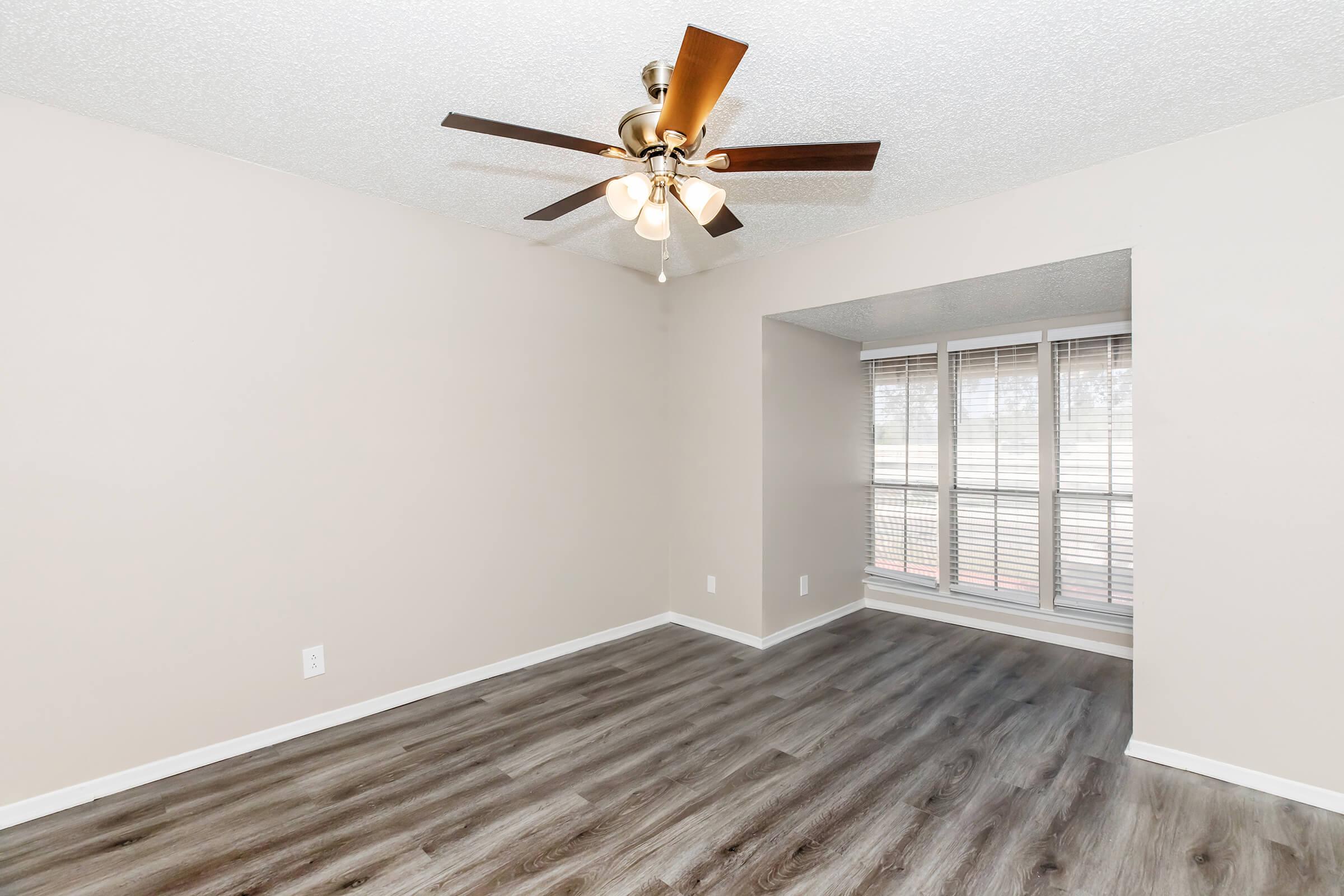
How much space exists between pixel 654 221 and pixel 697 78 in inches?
23.7

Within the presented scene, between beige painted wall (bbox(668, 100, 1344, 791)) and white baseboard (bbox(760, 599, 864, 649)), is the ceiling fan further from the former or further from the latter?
white baseboard (bbox(760, 599, 864, 649))

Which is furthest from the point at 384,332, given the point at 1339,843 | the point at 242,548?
the point at 1339,843

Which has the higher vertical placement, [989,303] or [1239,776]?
[989,303]

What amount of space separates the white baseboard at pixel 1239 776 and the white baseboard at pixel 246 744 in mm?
2894

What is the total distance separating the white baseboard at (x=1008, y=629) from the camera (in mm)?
3863

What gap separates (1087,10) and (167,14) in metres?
2.59

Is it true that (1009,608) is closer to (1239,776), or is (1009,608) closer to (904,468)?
(904,468)

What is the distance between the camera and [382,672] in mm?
3127

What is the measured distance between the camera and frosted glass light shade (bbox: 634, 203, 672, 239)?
6.84ft

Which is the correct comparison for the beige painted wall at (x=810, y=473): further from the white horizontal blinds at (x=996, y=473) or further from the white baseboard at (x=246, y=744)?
the white baseboard at (x=246, y=744)

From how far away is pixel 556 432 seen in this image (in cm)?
387

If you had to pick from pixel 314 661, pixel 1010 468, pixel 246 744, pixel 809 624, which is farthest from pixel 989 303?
pixel 246 744

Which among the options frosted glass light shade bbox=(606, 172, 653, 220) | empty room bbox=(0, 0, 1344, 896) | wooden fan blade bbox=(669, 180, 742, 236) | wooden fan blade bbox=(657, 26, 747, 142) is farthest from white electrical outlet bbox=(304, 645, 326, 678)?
wooden fan blade bbox=(657, 26, 747, 142)

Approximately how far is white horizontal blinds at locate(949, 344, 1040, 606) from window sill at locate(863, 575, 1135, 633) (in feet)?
0.19
